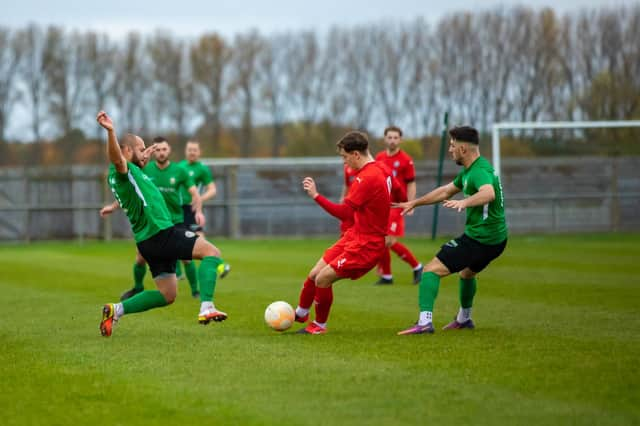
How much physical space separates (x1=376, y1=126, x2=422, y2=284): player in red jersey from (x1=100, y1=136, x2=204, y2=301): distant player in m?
2.88

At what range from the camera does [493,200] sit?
341 inches

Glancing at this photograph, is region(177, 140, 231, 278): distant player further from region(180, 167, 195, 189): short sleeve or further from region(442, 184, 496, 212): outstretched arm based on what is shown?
region(442, 184, 496, 212): outstretched arm

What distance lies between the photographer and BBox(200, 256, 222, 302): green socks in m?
8.81

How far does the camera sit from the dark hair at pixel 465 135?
8836 mm

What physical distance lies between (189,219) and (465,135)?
673 centimetres

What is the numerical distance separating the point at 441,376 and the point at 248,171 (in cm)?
2658

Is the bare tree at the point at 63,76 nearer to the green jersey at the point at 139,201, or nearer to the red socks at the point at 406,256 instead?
the red socks at the point at 406,256

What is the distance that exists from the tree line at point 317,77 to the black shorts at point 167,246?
96.7 feet

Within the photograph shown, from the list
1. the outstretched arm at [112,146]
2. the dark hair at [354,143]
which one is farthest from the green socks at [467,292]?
the outstretched arm at [112,146]

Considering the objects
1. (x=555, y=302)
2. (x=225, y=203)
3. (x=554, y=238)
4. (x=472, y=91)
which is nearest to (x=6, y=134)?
(x=225, y=203)

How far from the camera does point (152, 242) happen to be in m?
8.73

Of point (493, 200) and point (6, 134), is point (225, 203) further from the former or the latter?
point (493, 200)

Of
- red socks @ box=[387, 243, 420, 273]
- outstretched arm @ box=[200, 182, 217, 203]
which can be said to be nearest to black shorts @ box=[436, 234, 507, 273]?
red socks @ box=[387, 243, 420, 273]

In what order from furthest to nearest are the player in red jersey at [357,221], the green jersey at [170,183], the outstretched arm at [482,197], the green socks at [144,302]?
1. the green jersey at [170,183]
2. the green socks at [144,302]
3. the player in red jersey at [357,221]
4. the outstretched arm at [482,197]
